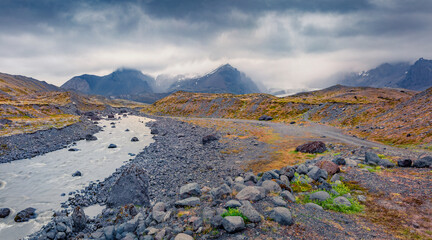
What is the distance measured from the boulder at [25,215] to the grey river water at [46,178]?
0.33 metres

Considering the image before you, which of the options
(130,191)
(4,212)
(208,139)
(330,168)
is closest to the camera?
(4,212)

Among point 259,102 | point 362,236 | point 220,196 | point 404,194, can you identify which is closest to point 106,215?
point 220,196

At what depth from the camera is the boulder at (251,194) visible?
35.6 feet

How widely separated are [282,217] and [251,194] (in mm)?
2474

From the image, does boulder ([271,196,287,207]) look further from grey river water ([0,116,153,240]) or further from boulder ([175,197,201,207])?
grey river water ([0,116,153,240])

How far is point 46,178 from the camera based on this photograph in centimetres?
2203

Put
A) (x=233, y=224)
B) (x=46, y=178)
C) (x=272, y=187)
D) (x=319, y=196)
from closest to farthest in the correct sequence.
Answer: (x=233, y=224), (x=319, y=196), (x=272, y=187), (x=46, y=178)

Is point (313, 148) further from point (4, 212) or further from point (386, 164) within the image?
point (4, 212)

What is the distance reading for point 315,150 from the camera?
88.7ft

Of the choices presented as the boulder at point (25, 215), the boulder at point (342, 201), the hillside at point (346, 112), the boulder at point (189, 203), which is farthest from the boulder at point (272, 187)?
the hillside at point (346, 112)

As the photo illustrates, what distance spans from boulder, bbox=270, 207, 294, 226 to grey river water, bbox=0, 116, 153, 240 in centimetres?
1398

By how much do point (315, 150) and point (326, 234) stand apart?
21059 millimetres

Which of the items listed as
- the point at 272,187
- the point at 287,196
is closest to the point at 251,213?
the point at 287,196

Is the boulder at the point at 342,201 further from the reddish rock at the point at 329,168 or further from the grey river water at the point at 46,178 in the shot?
the grey river water at the point at 46,178
